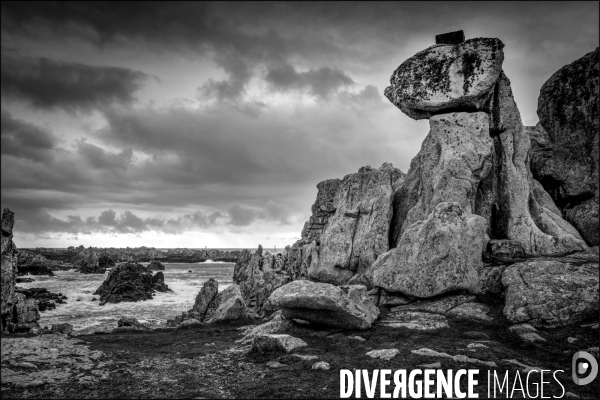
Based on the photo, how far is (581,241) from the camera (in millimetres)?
21047

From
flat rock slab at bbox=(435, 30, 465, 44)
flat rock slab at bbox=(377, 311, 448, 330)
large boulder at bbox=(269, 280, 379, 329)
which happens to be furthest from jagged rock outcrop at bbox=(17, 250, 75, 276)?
flat rock slab at bbox=(435, 30, 465, 44)

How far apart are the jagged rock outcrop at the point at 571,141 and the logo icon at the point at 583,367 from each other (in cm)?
1478

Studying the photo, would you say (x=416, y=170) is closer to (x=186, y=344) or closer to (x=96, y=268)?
(x=186, y=344)

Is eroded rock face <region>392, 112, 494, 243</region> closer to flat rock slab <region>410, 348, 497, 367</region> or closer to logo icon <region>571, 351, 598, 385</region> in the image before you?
logo icon <region>571, 351, 598, 385</region>

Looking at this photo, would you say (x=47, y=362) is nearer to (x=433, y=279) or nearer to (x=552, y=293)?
(x=433, y=279)

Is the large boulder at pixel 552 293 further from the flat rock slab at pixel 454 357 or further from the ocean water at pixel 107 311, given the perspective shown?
the ocean water at pixel 107 311

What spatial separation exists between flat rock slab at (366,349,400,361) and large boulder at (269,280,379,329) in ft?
10.0

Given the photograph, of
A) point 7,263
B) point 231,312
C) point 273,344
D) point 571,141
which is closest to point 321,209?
point 231,312

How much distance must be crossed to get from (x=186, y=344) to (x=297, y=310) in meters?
5.29

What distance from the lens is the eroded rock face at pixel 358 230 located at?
84.7ft

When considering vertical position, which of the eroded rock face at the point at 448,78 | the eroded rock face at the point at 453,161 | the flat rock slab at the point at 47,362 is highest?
the eroded rock face at the point at 448,78

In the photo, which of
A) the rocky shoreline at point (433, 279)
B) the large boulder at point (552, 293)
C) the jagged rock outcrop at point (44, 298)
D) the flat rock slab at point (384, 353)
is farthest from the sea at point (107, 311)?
the large boulder at point (552, 293)

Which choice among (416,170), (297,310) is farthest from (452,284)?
(416,170)

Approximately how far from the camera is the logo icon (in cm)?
1022
